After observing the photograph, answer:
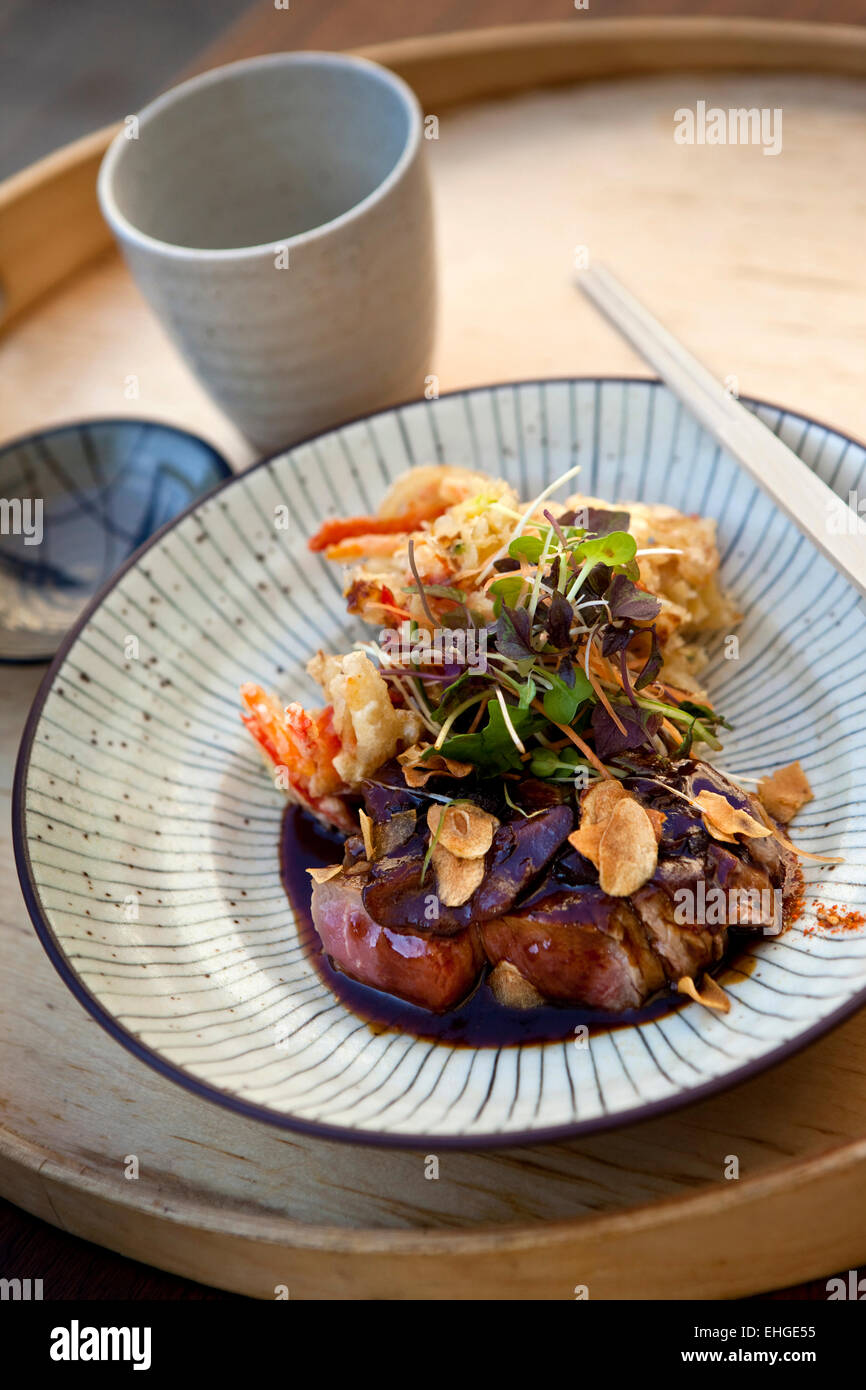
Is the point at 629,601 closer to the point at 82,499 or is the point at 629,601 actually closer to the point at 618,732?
the point at 618,732

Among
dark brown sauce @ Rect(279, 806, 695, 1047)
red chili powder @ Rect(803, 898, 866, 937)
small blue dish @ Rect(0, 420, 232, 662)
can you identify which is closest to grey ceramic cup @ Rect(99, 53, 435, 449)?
small blue dish @ Rect(0, 420, 232, 662)

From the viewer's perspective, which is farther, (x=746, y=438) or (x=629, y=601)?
(x=746, y=438)

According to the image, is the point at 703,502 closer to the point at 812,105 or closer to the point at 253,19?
the point at 812,105

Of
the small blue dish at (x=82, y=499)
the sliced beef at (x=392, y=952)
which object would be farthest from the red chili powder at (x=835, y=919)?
the small blue dish at (x=82, y=499)

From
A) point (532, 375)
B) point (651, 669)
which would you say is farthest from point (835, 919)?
point (532, 375)

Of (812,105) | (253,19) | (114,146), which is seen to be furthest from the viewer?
(253,19)
